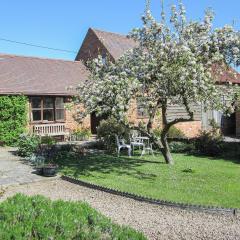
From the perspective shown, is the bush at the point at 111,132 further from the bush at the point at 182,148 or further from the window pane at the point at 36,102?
the window pane at the point at 36,102

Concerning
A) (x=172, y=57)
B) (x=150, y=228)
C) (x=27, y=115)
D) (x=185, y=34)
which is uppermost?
(x=185, y=34)

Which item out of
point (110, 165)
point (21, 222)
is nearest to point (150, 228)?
point (21, 222)

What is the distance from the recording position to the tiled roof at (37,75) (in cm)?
2312

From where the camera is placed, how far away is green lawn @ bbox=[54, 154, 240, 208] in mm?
10195

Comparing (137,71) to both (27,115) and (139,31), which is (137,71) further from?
(27,115)

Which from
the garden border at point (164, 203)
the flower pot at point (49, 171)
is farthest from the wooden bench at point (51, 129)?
the garden border at point (164, 203)

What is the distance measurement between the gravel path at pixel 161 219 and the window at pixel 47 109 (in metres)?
13.3

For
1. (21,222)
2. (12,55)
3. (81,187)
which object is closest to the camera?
(21,222)

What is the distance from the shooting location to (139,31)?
1399 centimetres

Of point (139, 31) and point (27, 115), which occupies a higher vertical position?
point (139, 31)

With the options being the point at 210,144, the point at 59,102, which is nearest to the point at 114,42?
the point at 59,102

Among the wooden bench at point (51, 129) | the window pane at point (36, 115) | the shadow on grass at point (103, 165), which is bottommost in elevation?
the shadow on grass at point (103, 165)

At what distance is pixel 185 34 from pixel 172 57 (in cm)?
110

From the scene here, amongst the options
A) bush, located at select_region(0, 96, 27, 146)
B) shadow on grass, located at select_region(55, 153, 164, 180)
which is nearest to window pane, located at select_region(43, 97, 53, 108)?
bush, located at select_region(0, 96, 27, 146)
